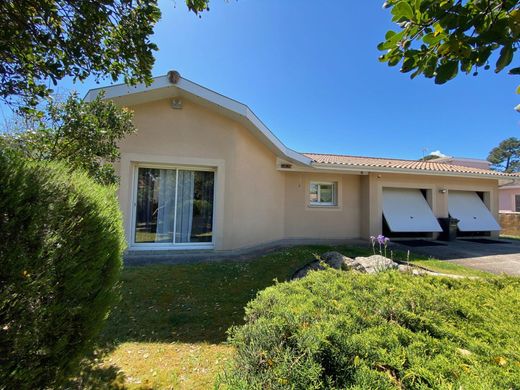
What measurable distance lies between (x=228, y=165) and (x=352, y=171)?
7.98 metres

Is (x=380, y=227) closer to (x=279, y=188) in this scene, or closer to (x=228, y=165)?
(x=279, y=188)

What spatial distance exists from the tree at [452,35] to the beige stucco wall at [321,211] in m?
12.7

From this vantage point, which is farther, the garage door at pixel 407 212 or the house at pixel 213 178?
the garage door at pixel 407 212

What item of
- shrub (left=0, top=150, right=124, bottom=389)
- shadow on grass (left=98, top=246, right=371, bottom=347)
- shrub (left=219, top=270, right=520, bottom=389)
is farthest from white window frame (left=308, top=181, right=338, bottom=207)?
shrub (left=0, top=150, right=124, bottom=389)

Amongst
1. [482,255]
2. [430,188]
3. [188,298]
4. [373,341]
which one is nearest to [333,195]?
[430,188]

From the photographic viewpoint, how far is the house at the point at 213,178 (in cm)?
1098

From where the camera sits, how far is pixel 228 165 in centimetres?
1180

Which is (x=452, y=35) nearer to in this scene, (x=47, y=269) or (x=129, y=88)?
(x=47, y=269)

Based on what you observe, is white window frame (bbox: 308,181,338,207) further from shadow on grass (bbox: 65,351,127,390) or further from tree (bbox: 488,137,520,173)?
tree (bbox: 488,137,520,173)

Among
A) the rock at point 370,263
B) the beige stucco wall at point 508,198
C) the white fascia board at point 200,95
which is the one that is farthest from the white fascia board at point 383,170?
the beige stucco wall at point 508,198

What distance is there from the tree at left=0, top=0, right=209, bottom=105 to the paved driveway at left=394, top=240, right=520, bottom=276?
1358 cm

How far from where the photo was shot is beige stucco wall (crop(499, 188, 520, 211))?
3209cm

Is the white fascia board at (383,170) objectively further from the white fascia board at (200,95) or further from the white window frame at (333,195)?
the white fascia board at (200,95)

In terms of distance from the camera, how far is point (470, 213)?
1841 centimetres
